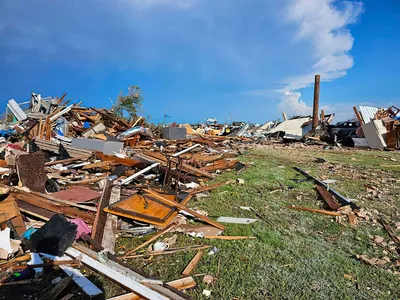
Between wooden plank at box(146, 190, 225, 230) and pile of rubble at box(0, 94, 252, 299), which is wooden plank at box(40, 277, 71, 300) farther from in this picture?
wooden plank at box(146, 190, 225, 230)

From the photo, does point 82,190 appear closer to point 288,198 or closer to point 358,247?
point 288,198

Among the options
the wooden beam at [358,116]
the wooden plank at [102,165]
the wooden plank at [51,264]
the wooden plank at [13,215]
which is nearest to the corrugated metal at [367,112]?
the wooden beam at [358,116]

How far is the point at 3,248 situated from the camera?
3023 millimetres

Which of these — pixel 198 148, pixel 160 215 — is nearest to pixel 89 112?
pixel 198 148

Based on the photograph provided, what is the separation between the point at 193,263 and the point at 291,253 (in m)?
1.20

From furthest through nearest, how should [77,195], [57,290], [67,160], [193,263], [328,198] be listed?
[67,160], [328,198], [77,195], [193,263], [57,290]

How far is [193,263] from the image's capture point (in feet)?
10.0

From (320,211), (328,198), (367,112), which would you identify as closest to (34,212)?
(320,211)

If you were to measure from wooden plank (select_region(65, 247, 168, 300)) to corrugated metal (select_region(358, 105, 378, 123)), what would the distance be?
1649 centimetres

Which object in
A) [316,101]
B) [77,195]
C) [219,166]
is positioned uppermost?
[316,101]

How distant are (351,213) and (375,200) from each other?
1.19m

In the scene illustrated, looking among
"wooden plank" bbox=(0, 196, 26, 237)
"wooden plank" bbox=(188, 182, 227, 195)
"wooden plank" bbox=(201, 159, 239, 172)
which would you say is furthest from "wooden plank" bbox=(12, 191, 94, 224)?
"wooden plank" bbox=(201, 159, 239, 172)

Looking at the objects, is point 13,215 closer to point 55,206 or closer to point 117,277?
point 55,206

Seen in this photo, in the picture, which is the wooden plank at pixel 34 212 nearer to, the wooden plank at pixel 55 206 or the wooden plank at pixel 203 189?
the wooden plank at pixel 55 206
